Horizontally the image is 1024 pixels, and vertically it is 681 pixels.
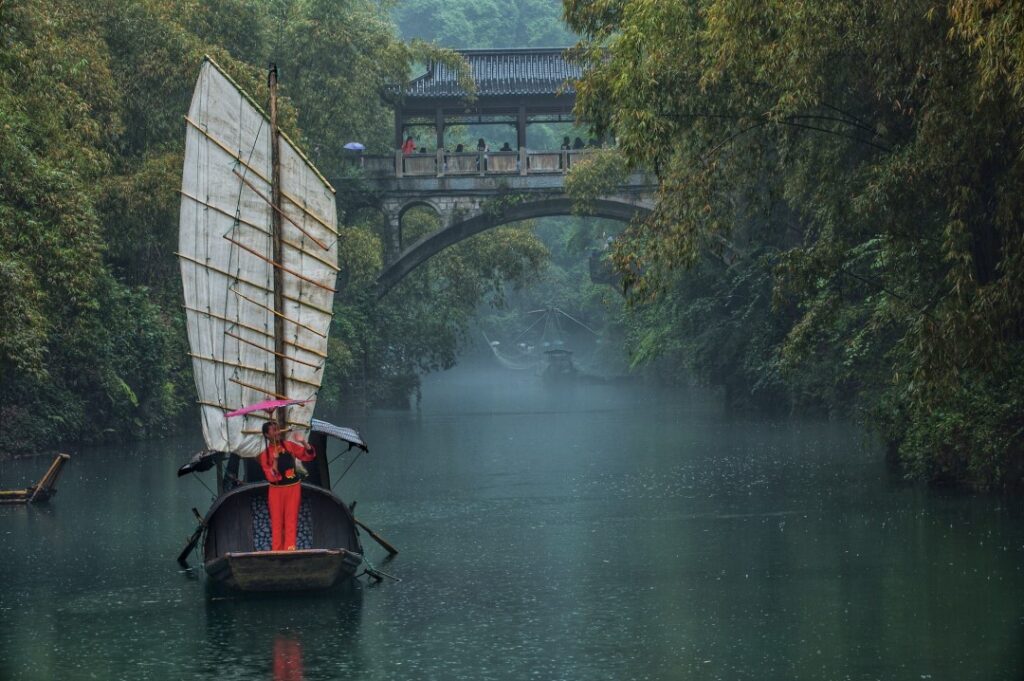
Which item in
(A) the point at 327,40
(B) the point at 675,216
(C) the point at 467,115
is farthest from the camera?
(C) the point at 467,115

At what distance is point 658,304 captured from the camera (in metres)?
41.9

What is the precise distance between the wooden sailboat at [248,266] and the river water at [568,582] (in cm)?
186

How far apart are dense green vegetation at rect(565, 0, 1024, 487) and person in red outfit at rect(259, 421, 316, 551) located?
208 inches

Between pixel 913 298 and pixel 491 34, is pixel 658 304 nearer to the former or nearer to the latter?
pixel 913 298

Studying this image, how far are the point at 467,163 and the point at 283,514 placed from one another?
27.5 metres

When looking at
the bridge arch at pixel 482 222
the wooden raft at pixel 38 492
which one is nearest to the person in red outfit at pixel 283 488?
the wooden raft at pixel 38 492

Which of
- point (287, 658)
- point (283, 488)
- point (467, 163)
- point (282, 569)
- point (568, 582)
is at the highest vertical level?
point (467, 163)

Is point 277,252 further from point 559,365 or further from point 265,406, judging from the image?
point 559,365

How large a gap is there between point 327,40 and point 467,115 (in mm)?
6298

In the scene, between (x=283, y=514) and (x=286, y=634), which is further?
(x=283, y=514)

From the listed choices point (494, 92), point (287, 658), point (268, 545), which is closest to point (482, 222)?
point (494, 92)

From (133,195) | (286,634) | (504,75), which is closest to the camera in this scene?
(286,634)

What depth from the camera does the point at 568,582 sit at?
50.9ft

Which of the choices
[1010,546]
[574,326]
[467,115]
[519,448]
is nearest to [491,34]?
[574,326]
